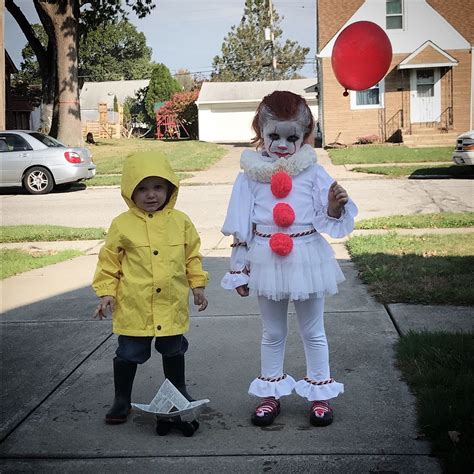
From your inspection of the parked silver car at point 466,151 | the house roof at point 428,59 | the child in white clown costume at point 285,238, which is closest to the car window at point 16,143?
the parked silver car at point 466,151

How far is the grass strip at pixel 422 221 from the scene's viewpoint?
27.9 ft

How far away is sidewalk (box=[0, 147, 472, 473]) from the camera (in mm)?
2873

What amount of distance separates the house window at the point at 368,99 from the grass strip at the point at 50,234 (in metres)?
18.6

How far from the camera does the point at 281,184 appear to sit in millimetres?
3184

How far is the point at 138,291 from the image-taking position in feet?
10.3

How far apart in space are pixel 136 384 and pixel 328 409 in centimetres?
120

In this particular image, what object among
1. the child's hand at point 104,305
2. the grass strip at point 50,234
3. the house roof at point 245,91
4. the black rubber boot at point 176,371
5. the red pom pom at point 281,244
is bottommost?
the black rubber boot at point 176,371

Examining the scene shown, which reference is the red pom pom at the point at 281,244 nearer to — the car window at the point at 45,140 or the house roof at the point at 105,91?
the car window at the point at 45,140

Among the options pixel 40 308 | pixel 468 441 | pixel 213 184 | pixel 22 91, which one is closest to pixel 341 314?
pixel 468 441

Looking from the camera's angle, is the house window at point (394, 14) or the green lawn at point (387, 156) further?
the house window at point (394, 14)

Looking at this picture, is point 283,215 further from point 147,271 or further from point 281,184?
point 147,271

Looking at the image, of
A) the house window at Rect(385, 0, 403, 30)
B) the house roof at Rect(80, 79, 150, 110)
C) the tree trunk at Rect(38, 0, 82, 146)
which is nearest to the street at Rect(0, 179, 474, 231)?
the tree trunk at Rect(38, 0, 82, 146)

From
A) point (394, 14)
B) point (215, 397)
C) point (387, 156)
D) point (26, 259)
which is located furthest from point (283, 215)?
point (394, 14)

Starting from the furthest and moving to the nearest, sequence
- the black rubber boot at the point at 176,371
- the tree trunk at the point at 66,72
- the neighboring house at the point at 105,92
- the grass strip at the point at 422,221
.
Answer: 1. the neighboring house at the point at 105,92
2. the tree trunk at the point at 66,72
3. the grass strip at the point at 422,221
4. the black rubber boot at the point at 176,371
